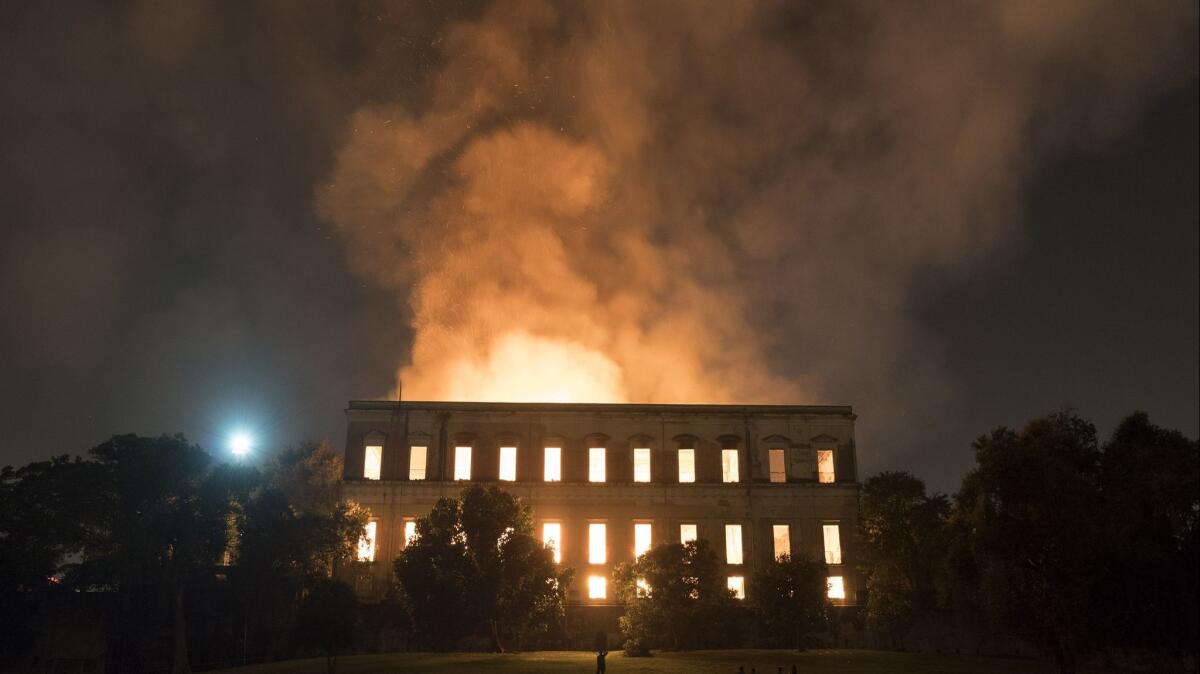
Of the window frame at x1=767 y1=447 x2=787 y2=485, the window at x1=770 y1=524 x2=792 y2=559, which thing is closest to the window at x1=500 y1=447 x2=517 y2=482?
the window frame at x1=767 y1=447 x2=787 y2=485

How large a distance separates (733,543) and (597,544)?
27.8ft

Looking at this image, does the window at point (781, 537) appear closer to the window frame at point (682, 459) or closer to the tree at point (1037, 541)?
the window frame at point (682, 459)

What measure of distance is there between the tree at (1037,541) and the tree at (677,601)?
576 inches

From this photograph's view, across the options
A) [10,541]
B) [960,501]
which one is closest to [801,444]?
[960,501]

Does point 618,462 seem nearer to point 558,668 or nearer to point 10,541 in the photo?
point 558,668

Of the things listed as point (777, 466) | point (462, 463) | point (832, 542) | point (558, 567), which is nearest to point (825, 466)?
point (777, 466)

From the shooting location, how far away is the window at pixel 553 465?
207ft

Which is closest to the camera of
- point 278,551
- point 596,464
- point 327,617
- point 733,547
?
point 327,617

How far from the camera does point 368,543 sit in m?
59.3

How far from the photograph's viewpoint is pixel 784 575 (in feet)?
170

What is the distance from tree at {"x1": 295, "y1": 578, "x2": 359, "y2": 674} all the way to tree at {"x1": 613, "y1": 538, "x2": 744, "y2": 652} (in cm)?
1387

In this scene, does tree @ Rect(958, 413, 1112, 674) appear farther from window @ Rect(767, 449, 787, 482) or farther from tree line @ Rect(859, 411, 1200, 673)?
window @ Rect(767, 449, 787, 482)

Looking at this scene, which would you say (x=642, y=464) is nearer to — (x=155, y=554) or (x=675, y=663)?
(x=675, y=663)

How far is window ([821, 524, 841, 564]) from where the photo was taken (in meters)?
62.0
